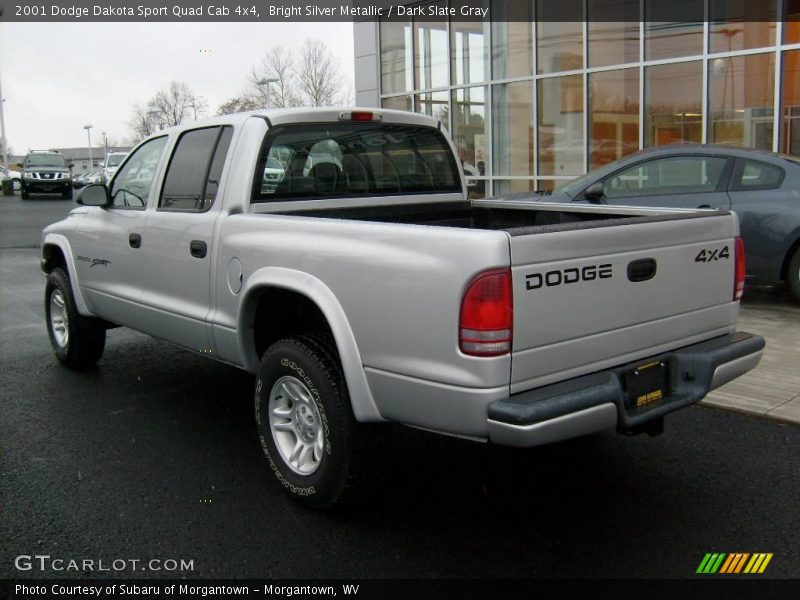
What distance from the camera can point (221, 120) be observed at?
16.0ft

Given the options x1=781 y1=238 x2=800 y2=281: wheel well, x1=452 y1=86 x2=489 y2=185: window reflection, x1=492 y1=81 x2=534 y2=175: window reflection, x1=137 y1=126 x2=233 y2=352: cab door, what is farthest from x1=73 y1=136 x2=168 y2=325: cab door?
x1=452 y1=86 x2=489 y2=185: window reflection

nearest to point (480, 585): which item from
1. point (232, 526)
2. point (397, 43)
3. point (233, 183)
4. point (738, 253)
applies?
point (232, 526)

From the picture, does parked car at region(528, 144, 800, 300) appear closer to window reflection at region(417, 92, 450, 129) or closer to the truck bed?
the truck bed

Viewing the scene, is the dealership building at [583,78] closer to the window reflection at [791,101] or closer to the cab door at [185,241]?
the window reflection at [791,101]

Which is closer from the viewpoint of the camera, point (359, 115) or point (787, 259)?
point (359, 115)

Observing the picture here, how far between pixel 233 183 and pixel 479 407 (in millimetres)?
2170

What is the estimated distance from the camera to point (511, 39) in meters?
15.6

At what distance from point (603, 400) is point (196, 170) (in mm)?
2907

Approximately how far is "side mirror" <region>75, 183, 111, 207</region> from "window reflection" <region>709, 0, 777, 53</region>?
32.6ft

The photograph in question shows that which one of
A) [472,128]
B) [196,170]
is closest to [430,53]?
[472,128]

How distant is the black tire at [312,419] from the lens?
11.7 feet

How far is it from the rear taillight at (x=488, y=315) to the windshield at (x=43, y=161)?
38742 millimetres

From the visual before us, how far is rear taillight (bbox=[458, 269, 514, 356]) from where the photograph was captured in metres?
3.02

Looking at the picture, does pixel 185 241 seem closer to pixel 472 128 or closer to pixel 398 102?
pixel 472 128
